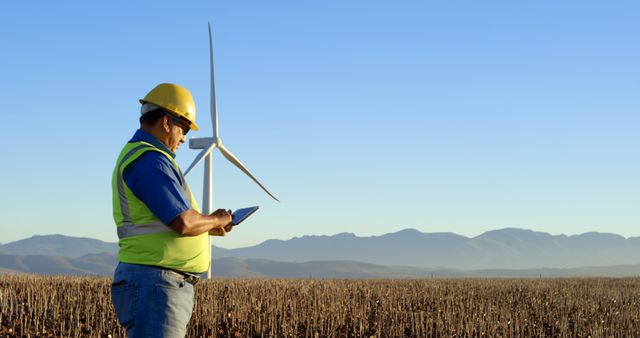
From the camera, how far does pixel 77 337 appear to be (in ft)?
38.3

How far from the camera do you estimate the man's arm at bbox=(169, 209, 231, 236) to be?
485cm

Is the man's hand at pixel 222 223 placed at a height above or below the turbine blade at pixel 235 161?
below

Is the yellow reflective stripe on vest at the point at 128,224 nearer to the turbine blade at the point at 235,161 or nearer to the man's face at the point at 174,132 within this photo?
the man's face at the point at 174,132

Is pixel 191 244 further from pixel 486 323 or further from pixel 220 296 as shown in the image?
pixel 220 296

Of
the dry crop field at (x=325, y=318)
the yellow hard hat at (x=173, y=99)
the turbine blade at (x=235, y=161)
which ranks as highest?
the turbine blade at (x=235, y=161)

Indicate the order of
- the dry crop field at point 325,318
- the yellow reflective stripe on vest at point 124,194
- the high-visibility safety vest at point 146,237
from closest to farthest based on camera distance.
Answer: the high-visibility safety vest at point 146,237 → the yellow reflective stripe on vest at point 124,194 → the dry crop field at point 325,318

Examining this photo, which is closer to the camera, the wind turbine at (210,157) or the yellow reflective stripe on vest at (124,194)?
the yellow reflective stripe on vest at (124,194)

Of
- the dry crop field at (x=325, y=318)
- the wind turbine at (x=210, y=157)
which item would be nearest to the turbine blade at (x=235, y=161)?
the wind turbine at (x=210, y=157)

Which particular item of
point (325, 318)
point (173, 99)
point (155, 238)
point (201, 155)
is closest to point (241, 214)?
point (155, 238)

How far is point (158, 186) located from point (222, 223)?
54cm

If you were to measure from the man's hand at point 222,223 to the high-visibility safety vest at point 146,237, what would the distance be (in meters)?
0.13

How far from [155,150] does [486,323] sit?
11696mm

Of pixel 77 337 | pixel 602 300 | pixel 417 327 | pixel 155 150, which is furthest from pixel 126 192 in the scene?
pixel 602 300

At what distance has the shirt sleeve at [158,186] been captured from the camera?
4809mm
